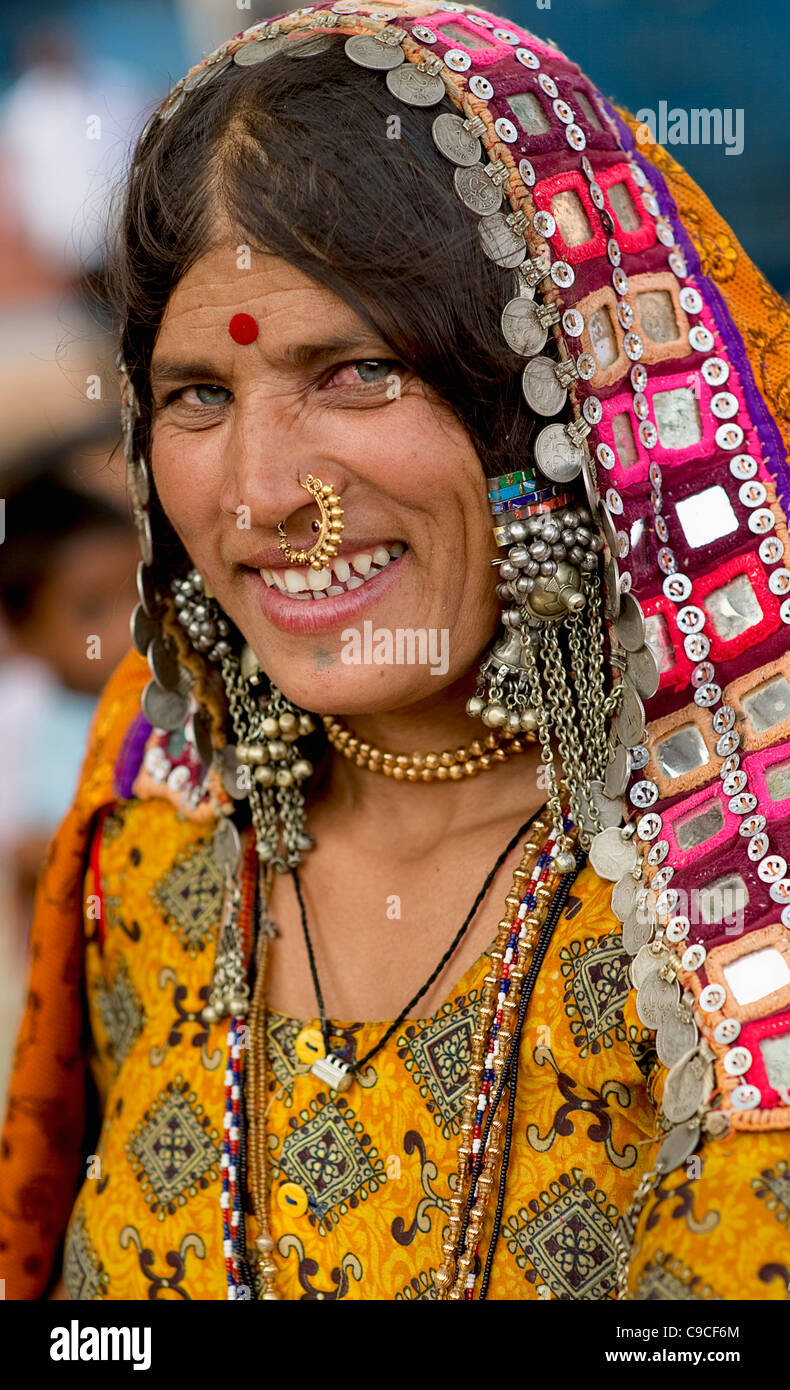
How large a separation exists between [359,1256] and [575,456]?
2.93 ft

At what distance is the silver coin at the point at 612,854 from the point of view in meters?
1.41

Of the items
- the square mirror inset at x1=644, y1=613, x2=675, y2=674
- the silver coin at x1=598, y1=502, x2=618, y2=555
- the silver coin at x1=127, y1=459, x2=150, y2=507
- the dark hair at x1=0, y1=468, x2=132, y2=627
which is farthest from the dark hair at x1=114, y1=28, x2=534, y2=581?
the dark hair at x1=0, y1=468, x2=132, y2=627

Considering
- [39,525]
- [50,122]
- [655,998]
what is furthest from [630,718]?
[50,122]

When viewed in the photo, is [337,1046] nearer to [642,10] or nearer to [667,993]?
[667,993]

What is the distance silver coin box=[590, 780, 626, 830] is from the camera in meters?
1.44

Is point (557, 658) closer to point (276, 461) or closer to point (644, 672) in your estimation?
point (644, 672)

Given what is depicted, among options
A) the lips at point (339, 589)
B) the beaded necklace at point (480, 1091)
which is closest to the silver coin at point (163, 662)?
the lips at point (339, 589)

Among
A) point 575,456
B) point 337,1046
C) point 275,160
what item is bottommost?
point 337,1046

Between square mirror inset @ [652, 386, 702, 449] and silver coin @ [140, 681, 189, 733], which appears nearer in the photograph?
square mirror inset @ [652, 386, 702, 449]

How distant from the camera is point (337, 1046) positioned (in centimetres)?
161

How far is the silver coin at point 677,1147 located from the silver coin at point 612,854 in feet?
0.88

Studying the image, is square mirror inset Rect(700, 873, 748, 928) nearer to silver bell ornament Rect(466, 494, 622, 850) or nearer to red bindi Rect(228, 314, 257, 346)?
silver bell ornament Rect(466, 494, 622, 850)

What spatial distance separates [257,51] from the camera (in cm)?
149

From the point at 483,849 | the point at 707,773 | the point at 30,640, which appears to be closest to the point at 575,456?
the point at 707,773
